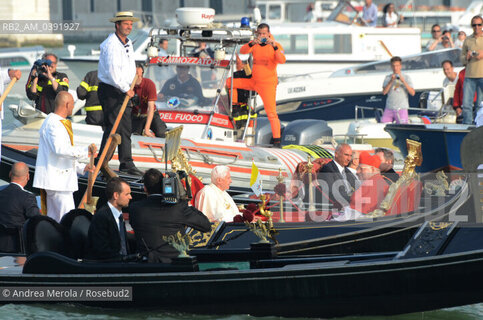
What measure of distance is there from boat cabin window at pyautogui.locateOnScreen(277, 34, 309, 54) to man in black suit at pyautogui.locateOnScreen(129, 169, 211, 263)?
1462 centimetres

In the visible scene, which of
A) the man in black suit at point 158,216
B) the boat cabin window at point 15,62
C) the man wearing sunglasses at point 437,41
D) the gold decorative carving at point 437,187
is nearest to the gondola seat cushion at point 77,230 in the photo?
the man in black suit at point 158,216

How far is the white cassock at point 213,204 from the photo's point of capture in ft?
27.0

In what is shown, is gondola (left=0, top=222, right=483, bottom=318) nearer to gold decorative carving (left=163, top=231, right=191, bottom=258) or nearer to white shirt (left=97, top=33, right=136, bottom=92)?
gold decorative carving (left=163, top=231, right=191, bottom=258)

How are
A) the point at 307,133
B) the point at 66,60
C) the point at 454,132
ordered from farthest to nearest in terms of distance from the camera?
1. the point at 66,60
2. the point at 307,133
3. the point at 454,132

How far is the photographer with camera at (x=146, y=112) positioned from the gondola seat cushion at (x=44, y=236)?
10.5ft

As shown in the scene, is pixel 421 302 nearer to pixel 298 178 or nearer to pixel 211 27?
pixel 298 178

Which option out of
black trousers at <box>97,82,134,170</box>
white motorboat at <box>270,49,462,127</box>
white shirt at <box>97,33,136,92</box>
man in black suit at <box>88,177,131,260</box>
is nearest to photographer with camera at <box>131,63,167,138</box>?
black trousers at <box>97,82,134,170</box>

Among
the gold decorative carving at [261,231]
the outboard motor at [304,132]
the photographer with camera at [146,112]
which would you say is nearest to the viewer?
the gold decorative carving at [261,231]

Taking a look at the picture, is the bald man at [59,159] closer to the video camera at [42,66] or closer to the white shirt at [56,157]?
the white shirt at [56,157]

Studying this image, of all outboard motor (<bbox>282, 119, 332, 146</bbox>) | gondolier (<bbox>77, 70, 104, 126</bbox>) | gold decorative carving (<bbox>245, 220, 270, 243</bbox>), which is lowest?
gold decorative carving (<bbox>245, 220, 270, 243</bbox>)

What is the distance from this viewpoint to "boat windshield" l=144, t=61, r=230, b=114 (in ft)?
39.0

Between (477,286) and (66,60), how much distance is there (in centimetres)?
1686

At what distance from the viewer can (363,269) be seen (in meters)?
7.01

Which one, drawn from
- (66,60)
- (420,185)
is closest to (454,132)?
(420,185)
